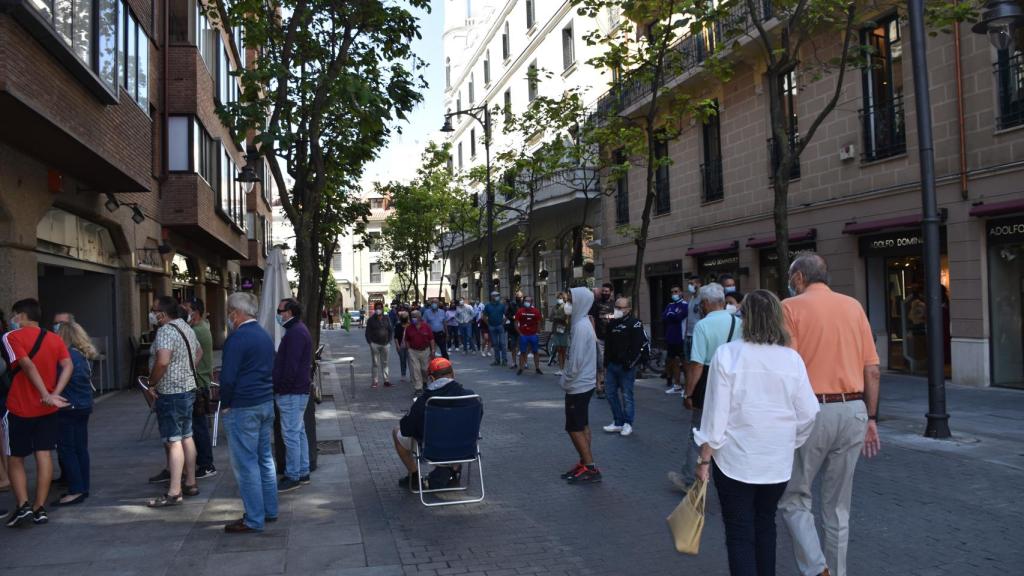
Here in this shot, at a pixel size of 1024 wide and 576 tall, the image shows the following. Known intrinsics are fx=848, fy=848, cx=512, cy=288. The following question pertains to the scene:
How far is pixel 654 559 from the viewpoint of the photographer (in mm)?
5543

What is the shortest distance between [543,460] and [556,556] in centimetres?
338

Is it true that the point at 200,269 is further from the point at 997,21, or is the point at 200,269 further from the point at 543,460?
the point at 997,21

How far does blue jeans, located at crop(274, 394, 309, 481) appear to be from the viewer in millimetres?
7684

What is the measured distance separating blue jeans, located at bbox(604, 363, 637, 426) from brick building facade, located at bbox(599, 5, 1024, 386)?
229 inches

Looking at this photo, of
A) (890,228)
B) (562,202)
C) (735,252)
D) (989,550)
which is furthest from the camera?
(562,202)

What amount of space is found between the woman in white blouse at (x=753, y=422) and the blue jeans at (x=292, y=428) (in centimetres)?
463

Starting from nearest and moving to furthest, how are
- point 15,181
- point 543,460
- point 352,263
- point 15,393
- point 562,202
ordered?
point 15,393
point 543,460
point 15,181
point 562,202
point 352,263

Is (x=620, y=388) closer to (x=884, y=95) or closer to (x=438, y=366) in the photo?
(x=438, y=366)

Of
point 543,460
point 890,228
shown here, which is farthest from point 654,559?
point 890,228

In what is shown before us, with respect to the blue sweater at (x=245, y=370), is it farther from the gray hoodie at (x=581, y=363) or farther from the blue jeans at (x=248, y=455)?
the gray hoodie at (x=581, y=363)

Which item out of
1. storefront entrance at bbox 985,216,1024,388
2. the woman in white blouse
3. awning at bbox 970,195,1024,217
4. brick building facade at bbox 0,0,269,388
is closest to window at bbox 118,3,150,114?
brick building facade at bbox 0,0,269,388

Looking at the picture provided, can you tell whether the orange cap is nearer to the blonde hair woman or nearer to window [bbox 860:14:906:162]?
the blonde hair woman

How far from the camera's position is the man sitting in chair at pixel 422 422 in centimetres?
721

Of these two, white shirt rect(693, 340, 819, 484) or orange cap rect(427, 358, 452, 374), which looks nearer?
white shirt rect(693, 340, 819, 484)
